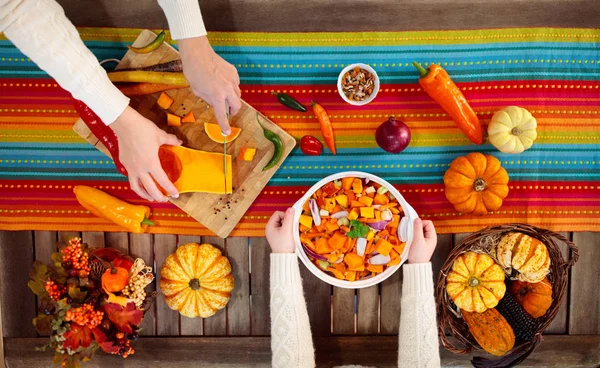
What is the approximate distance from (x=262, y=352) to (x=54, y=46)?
1771mm

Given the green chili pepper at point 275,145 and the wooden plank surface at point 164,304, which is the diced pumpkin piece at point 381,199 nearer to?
the green chili pepper at point 275,145

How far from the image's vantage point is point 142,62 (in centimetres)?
246

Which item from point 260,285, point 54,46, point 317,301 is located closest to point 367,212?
point 317,301

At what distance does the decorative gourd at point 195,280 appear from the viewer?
2490mm

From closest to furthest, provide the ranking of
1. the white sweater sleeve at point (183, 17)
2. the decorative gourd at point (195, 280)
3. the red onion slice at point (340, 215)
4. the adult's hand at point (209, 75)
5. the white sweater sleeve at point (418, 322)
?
1. the white sweater sleeve at point (183, 17)
2. the adult's hand at point (209, 75)
3. the white sweater sleeve at point (418, 322)
4. the red onion slice at point (340, 215)
5. the decorative gourd at point (195, 280)

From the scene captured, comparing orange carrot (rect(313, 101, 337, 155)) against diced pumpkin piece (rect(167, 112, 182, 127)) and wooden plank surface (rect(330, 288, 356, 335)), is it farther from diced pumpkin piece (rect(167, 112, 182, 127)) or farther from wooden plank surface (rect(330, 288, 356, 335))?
wooden plank surface (rect(330, 288, 356, 335))

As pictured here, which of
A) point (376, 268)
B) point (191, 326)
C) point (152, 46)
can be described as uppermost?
point (152, 46)

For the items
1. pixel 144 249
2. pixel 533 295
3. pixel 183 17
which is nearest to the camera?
pixel 183 17

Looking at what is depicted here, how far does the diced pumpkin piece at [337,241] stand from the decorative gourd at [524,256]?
0.76 metres

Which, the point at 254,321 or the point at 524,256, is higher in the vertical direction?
the point at 524,256

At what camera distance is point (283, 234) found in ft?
7.66

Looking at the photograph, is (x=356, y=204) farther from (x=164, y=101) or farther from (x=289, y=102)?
(x=164, y=101)

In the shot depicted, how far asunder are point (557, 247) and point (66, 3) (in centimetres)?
270

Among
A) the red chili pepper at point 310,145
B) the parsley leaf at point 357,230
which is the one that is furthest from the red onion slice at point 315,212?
the red chili pepper at point 310,145
